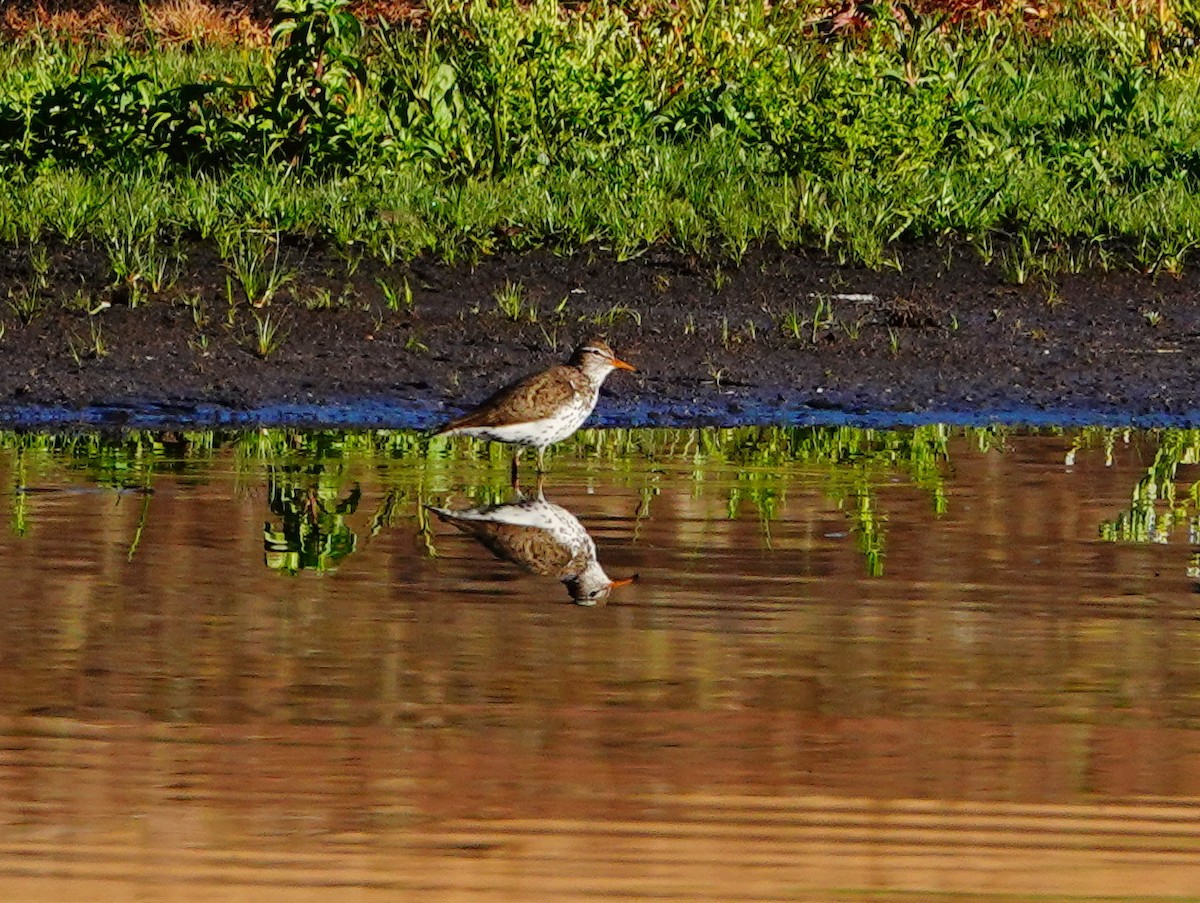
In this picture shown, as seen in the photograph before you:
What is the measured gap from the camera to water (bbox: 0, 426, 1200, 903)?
183 inches

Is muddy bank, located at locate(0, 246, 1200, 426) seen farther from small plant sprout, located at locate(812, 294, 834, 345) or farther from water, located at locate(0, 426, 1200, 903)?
water, located at locate(0, 426, 1200, 903)

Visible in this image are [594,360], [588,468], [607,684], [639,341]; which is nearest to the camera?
[607,684]

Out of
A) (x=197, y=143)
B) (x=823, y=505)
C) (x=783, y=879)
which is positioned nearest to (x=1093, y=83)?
(x=197, y=143)

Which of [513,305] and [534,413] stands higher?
[513,305]

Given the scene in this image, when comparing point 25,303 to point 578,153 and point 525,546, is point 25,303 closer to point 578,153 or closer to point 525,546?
point 578,153

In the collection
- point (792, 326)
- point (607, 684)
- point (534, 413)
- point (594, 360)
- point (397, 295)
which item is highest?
point (397, 295)

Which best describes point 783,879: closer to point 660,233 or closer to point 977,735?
point 977,735

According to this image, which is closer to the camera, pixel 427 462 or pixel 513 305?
pixel 427 462

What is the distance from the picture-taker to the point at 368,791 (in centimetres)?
509

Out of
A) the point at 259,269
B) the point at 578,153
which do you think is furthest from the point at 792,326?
the point at 578,153

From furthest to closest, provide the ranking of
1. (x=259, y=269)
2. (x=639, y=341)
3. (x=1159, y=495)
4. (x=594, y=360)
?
Answer: (x=259, y=269) → (x=639, y=341) → (x=594, y=360) → (x=1159, y=495)

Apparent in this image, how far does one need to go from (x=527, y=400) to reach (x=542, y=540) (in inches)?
59.0

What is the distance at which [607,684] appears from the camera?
20.2 feet

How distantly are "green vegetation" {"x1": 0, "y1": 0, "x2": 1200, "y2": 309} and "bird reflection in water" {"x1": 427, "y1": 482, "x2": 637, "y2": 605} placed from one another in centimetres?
429
